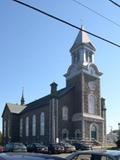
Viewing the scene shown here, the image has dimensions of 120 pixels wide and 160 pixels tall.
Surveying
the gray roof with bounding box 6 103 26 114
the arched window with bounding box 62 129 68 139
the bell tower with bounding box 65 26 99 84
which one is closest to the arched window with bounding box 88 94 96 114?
the bell tower with bounding box 65 26 99 84

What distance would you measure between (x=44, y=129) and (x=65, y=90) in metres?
8.61

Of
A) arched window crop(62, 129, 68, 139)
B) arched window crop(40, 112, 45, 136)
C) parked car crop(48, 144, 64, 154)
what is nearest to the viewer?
parked car crop(48, 144, 64, 154)

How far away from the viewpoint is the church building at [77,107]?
69.9 meters

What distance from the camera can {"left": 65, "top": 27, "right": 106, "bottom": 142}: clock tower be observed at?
70188mm

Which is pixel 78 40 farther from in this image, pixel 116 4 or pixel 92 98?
pixel 116 4

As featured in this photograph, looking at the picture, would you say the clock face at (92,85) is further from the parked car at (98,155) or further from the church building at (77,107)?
the parked car at (98,155)

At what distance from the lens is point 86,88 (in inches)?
2842

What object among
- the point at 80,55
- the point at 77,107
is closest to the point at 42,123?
the point at 77,107

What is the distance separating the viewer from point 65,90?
237ft

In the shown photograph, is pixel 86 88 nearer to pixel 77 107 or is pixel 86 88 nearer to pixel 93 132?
pixel 77 107

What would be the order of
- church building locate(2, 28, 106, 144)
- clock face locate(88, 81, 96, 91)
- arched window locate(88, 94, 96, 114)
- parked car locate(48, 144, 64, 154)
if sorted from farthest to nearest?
clock face locate(88, 81, 96, 91) < arched window locate(88, 94, 96, 114) < church building locate(2, 28, 106, 144) < parked car locate(48, 144, 64, 154)

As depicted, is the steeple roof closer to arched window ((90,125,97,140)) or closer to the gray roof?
arched window ((90,125,97,140))

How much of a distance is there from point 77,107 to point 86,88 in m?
3.99

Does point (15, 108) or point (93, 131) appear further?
point (15, 108)
